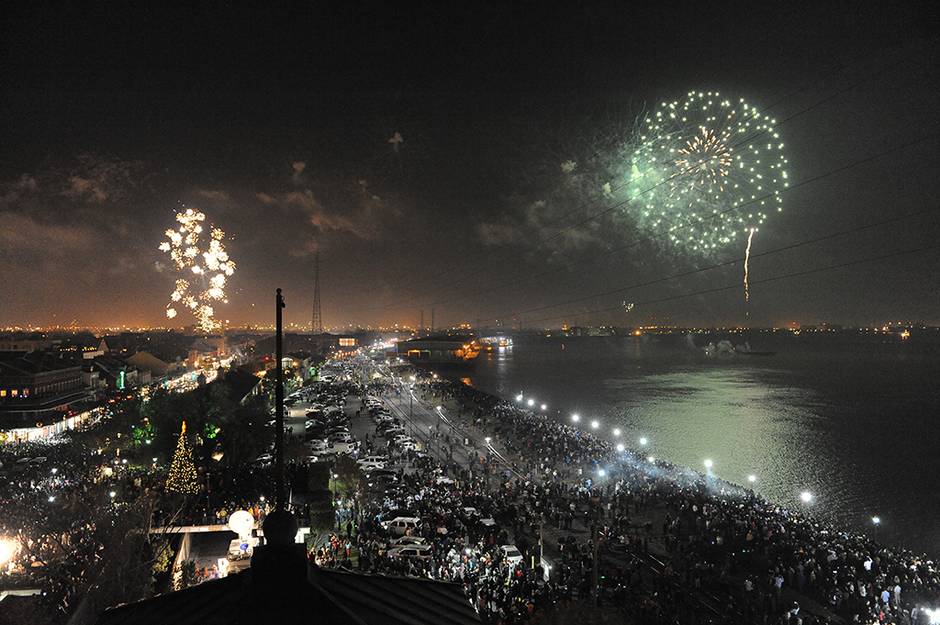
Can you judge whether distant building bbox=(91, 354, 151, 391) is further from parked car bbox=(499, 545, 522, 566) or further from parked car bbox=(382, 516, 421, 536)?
parked car bbox=(499, 545, 522, 566)

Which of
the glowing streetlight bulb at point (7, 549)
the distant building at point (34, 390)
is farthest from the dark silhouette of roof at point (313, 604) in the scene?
the distant building at point (34, 390)

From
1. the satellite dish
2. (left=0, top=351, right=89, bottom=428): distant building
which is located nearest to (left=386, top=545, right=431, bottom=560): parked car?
the satellite dish

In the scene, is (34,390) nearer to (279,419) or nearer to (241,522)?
(241,522)

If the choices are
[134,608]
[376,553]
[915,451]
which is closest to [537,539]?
[376,553]

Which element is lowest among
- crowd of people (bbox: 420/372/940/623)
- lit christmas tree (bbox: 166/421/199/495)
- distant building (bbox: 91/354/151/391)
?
crowd of people (bbox: 420/372/940/623)

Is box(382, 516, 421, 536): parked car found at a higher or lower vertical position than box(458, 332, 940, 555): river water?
higher

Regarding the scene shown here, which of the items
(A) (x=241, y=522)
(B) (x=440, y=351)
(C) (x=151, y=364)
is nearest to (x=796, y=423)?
(A) (x=241, y=522)

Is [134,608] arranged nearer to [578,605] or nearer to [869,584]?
[578,605]
